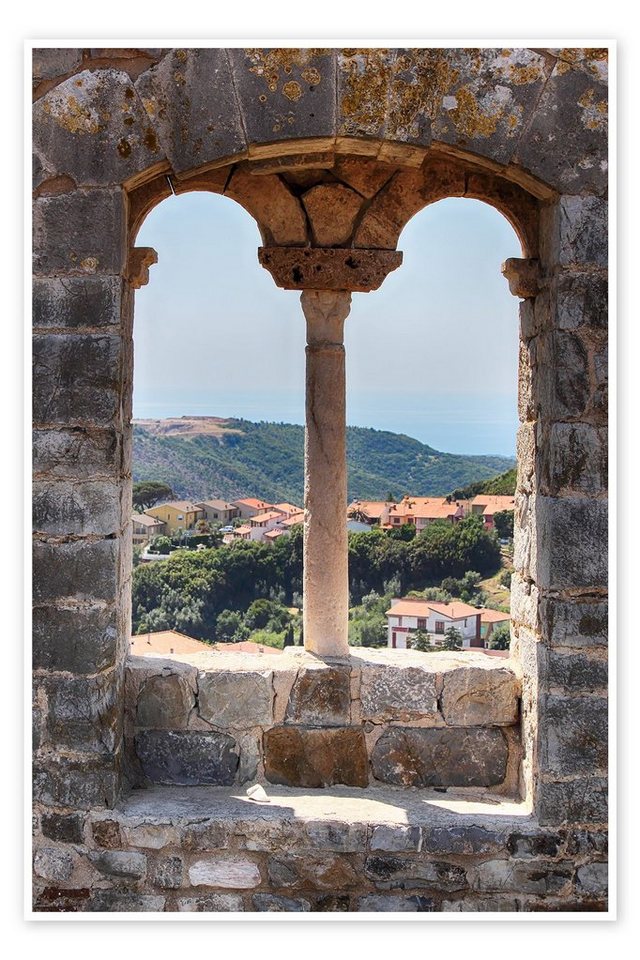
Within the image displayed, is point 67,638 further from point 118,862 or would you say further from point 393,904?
point 393,904

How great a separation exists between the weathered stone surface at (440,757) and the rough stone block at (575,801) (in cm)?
40

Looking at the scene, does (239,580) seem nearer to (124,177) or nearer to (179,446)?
(179,446)

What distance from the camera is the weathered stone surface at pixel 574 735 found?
4234 millimetres

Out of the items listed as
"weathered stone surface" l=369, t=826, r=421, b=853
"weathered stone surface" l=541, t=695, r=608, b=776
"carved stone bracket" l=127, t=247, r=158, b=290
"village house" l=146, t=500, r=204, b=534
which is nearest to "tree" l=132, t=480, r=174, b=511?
"village house" l=146, t=500, r=204, b=534

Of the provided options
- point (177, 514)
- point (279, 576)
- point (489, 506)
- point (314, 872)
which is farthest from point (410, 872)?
point (177, 514)

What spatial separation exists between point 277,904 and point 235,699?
90 cm

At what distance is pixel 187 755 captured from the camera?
4.62 metres

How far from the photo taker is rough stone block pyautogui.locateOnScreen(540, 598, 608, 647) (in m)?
4.21

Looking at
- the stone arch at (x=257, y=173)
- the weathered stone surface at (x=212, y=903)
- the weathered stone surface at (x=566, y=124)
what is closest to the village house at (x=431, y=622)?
the stone arch at (x=257, y=173)

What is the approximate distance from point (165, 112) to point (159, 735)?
2.77 m

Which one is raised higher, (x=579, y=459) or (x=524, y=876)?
(x=579, y=459)

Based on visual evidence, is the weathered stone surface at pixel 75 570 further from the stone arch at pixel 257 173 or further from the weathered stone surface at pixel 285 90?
the weathered stone surface at pixel 285 90

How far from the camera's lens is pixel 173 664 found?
15.3 ft
